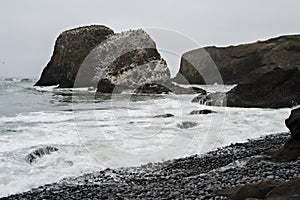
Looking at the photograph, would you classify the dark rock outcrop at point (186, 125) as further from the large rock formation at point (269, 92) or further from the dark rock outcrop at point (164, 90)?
the dark rock outcrop at point (164, 90)

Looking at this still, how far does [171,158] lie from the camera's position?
38.0 ft

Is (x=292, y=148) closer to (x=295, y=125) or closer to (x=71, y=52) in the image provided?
(x=295, y=125)

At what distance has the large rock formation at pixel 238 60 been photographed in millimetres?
67625

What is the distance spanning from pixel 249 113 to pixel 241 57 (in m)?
55.4

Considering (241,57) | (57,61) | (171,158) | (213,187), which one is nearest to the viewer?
(213,187)

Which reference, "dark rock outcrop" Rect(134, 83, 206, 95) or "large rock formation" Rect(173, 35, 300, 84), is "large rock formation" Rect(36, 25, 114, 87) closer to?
"large rock formation" Rect(173, 35, 300, 84)

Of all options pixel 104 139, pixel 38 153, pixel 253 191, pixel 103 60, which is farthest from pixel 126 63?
pixel 253 191

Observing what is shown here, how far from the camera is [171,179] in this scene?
8.88m

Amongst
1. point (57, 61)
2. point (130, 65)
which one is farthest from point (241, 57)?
point (57, 61)

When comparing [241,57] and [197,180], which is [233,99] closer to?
[197,180]

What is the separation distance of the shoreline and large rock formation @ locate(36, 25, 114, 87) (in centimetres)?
Answer: 5681

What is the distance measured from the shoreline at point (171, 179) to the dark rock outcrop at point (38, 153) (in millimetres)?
1924

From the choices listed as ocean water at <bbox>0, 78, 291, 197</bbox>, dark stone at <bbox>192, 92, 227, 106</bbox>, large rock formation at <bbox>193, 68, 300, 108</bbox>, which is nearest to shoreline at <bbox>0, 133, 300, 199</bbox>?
ocean water at <bbox>0, 78, 291, 197</bbox>

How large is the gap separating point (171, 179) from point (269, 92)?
59.3ft
